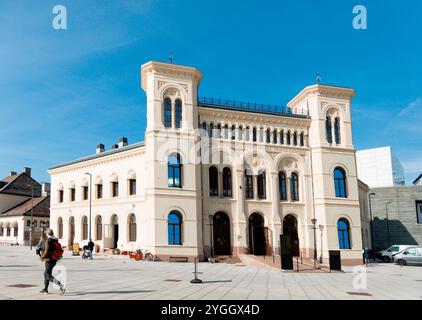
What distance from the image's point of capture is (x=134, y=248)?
37094 mm

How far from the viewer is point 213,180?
36.3 meters

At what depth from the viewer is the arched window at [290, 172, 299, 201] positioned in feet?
127

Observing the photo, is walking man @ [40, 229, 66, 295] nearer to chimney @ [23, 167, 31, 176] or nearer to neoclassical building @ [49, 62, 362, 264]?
neoclassical building @ [49, 62, 362, 264]

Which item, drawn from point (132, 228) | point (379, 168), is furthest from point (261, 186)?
point (379, 168)

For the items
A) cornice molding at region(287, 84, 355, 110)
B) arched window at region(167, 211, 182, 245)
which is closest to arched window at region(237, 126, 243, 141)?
cornice molding at region(287, 84, 355, 110)

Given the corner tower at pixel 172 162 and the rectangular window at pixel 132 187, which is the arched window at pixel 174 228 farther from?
the rectangular window at pixel 132 187

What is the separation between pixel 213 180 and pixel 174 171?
399 cm

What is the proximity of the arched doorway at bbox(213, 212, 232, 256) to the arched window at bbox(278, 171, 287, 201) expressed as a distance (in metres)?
5.87

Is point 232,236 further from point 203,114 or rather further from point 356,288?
point 356,288

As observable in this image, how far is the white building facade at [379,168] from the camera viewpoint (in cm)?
8856

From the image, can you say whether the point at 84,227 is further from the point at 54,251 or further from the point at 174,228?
the point at 54,251

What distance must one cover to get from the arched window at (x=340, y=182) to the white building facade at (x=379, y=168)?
53.8 metres
